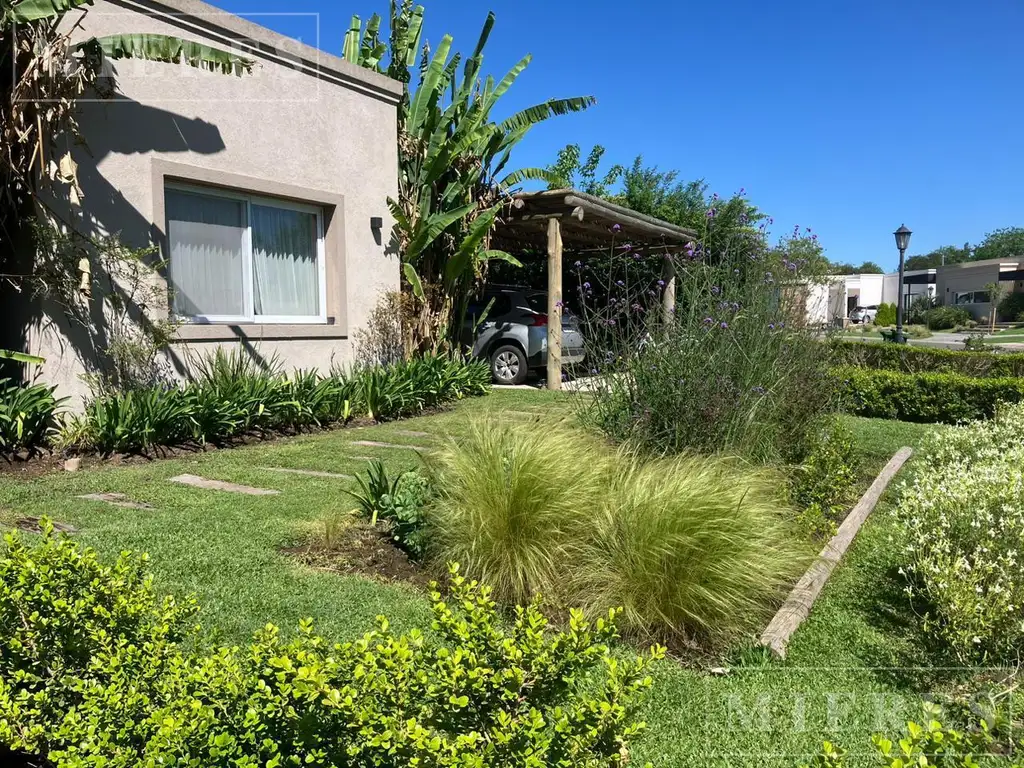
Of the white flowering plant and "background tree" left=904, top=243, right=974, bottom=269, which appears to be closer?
the white flowering plant

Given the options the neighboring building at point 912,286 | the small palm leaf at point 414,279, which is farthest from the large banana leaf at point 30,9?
the neighboring building at point 912,286

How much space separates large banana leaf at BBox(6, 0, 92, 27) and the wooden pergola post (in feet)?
26.3

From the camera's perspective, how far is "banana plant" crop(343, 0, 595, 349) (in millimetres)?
11320

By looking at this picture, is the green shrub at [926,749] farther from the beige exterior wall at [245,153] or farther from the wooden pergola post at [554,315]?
the wooden pergola post at [554,315]

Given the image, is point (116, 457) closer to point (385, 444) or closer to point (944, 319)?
point (385, 444)

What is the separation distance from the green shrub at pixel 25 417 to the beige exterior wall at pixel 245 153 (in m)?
0.41

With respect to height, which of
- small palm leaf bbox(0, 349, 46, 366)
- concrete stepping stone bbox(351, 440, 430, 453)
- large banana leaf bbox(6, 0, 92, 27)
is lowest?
concrete stepping stone bbox(351, 440, 430, 453)

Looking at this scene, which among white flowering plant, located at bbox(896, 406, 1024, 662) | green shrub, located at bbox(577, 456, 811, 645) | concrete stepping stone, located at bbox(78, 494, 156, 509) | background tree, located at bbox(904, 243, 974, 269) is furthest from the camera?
background tree, located at bbox(904, 243, 974, 269)

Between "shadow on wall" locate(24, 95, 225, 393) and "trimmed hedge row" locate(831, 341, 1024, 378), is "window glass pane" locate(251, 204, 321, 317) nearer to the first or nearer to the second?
"shadow on wall" locate(24, 95, 225, 393)

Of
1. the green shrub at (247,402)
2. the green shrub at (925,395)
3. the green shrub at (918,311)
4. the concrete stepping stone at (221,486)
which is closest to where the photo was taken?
the concrete stepping stone at (221,486)

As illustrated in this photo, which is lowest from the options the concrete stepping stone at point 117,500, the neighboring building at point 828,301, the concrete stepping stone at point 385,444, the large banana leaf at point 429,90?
the concrete stepping stone at point 385,444

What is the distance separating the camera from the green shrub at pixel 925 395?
1090cm

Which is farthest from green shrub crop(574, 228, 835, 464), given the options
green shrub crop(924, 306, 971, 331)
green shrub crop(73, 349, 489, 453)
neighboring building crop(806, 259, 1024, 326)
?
green shrub crop(924, 306, 971, 331)

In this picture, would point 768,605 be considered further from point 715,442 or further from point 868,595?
point 715,442
